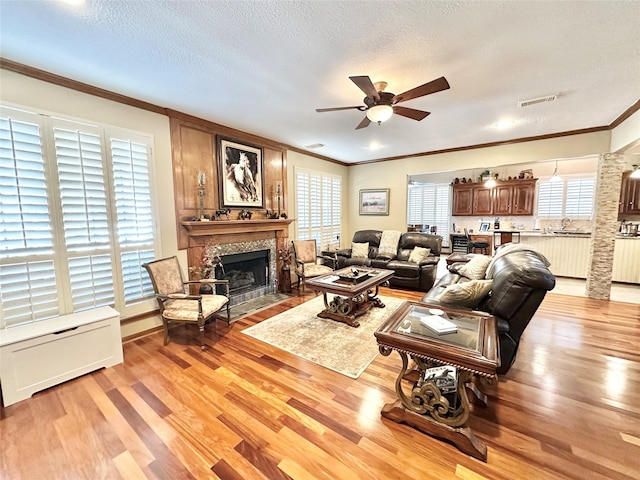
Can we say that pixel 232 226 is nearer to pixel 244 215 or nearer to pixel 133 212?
pixel 244 215

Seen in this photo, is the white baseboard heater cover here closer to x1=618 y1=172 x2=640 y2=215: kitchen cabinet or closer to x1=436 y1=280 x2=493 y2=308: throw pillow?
x1=436 y1=280 x2=493 y2=308: throw pillow

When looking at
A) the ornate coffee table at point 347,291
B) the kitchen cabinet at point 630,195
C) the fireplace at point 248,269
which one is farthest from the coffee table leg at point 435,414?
the kitchen cabinet at point 630,195

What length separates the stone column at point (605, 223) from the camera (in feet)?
13.2

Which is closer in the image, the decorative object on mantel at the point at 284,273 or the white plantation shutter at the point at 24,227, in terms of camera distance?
the white plantation shutter at the point at 24,227

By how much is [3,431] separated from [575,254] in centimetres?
852

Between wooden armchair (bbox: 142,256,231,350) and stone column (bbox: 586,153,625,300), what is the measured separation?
18.8 ft

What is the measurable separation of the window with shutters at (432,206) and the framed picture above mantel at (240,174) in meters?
5.82

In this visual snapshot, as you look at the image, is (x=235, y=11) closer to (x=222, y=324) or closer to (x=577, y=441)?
(x=222, y=324)

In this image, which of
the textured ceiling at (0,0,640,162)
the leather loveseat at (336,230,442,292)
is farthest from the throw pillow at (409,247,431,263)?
the textured ceiling at (0,0,640,162)

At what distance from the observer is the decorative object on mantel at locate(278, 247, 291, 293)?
496 cm

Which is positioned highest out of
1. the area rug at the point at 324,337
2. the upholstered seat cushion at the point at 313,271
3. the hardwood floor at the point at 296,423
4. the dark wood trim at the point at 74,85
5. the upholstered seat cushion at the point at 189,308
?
the dark wood trim at the point at 74,85

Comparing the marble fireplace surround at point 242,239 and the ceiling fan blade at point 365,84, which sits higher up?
the ceiling fan blade at point 365,84

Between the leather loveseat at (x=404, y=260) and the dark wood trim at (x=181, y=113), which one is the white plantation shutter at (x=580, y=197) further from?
the leather loveseat at (x=404, y=260)

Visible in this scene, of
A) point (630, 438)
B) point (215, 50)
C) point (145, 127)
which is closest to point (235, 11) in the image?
point (215, 50)
